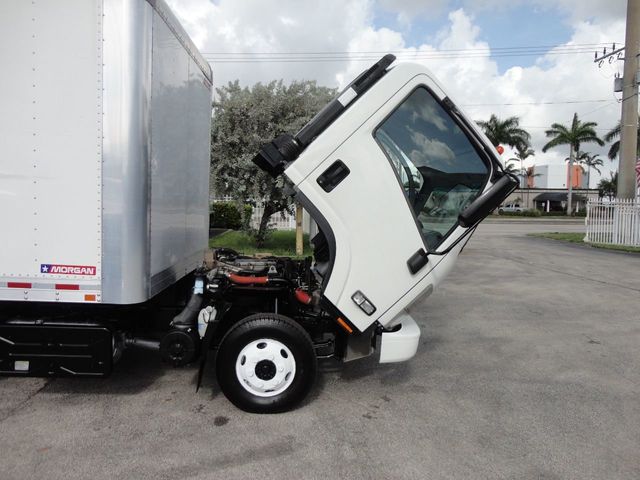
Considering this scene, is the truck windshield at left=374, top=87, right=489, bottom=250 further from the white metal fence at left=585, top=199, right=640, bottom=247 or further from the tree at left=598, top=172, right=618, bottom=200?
the tree at left=598, top=172, right=618, bottom=200

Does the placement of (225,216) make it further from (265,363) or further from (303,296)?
(265,363)

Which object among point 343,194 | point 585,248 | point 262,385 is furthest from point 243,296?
point 585,248

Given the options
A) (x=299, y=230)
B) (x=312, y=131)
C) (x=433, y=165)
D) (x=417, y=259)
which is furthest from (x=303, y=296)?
(x=299, y=230)

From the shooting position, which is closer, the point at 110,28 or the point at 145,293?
the point at 110,28

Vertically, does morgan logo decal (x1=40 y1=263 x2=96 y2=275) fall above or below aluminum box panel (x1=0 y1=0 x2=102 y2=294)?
below

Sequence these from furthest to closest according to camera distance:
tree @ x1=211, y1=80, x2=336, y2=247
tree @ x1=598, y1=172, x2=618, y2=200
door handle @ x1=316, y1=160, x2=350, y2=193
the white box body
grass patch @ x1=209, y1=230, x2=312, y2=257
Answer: tree @ x1=598, y1=172, x2=618, y2=200 < grass patch @ x1=209, y1=230, x2=312, y2=257 < tree @ x1=211, y1=80, x2=336, y2=247 < door handle @ x1=316, y1=160, x2=350, y2=193 < the white box body

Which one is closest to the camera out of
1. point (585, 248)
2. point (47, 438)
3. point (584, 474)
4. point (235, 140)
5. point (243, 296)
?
point (584, 474)

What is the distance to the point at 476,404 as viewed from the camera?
430cm

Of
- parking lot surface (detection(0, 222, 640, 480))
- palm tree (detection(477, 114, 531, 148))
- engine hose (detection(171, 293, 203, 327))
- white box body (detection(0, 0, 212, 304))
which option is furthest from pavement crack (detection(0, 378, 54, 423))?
palm tree (detection(477, 114, 531, 148))

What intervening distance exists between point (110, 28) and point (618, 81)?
77.5 feet

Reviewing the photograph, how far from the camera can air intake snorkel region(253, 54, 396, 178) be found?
3.68 meters

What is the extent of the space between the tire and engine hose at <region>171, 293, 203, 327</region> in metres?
0.38

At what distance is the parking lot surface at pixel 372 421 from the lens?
3.22 meters

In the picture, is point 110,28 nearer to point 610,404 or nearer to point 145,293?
point 145,293
